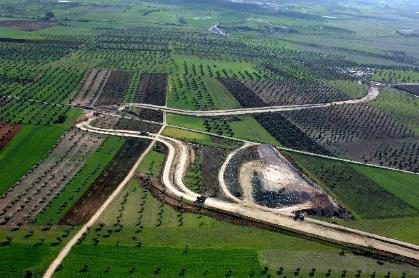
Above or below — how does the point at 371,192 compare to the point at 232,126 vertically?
below

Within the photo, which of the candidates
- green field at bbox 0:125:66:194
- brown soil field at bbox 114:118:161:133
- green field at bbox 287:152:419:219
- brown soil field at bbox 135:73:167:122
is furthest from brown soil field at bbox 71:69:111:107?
green field at bbox 287:152:419:219

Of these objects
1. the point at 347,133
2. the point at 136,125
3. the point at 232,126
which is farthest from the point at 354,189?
the point at 136,125

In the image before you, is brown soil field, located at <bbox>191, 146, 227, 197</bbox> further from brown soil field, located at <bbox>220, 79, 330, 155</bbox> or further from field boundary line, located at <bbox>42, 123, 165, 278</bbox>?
brown soil field, located at <bbox>220, 79, 330, 155</bbox>

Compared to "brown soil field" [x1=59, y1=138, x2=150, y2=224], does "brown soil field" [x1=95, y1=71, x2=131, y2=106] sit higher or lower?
higher

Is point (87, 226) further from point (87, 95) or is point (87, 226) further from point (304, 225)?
point (87, 95)

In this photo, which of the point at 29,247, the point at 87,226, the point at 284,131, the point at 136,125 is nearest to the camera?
the point at 29,247

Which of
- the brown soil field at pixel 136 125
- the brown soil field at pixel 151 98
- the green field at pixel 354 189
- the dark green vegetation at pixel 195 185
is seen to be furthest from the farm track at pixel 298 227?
the brown soil field at pixel 151 98
